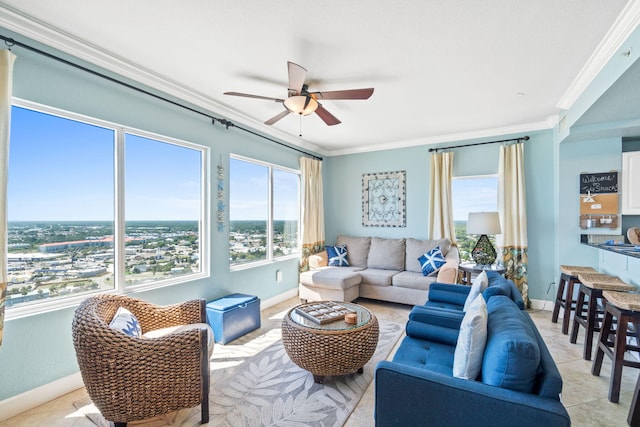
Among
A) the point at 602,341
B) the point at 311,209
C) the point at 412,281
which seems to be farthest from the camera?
the point at 311,209

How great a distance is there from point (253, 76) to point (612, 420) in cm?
379

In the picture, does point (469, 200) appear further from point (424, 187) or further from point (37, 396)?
point (37, 396)

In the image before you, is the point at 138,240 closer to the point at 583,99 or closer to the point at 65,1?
the point at 65,1

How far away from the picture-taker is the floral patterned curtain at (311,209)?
5020 millimetres

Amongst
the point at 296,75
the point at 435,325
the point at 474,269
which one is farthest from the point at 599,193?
the point at 296,75

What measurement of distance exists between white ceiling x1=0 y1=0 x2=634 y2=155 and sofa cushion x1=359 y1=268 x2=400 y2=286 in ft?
7.78

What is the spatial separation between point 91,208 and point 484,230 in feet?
14.0

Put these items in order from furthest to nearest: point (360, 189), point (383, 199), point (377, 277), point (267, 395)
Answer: point (360, 189) → point (383, 199) → point (377, 277) → point (267, 395)

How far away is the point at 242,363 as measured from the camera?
2.67m

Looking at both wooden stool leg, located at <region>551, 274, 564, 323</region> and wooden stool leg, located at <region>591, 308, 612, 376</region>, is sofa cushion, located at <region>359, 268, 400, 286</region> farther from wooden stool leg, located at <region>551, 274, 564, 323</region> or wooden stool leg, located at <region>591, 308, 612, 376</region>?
wooden stool leg, located at <region>591, 308, 612, 376</region>

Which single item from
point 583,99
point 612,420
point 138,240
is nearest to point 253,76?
point 138,240

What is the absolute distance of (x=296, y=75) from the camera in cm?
220

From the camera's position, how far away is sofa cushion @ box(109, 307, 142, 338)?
6.20 feet

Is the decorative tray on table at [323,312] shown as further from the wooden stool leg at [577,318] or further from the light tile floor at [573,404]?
the wooden stool leg at [577,318]
